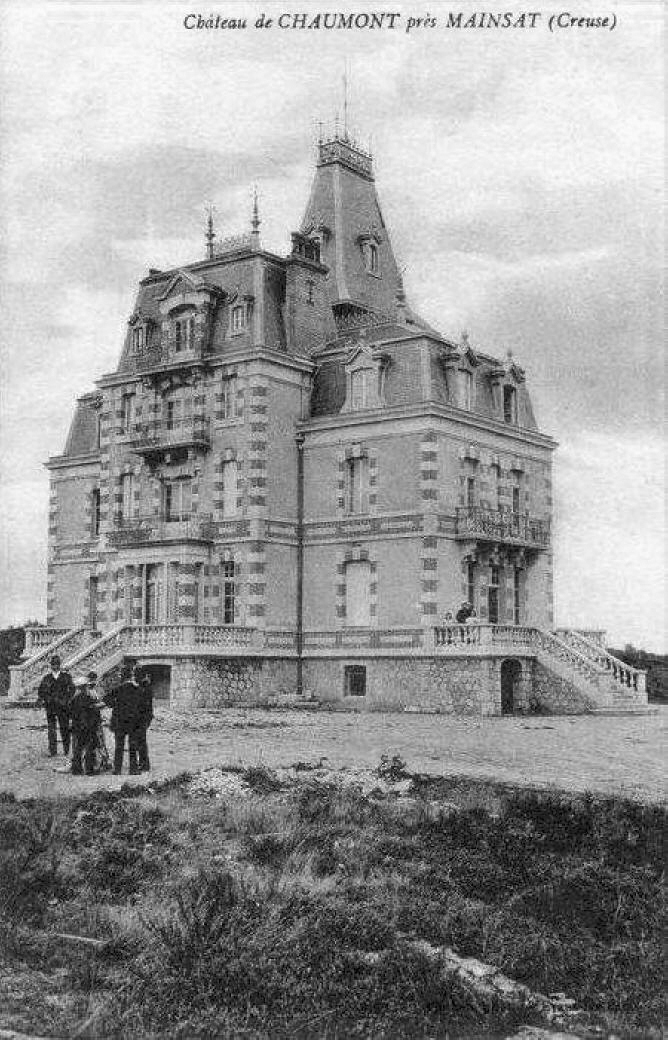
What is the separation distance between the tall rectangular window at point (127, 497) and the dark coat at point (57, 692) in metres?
17.6

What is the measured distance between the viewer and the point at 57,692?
20453 millimetres

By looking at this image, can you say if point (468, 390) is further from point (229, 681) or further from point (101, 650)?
point (101, 650)

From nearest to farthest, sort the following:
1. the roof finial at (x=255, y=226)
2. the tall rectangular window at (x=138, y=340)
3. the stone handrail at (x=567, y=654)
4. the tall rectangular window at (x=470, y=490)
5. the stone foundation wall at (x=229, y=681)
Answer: the stone handrail at (x=567, y=654) → the stone foundation wall at (x=229, y=681) → the tall rectangular window at (x=470, y=490) → the roof finial at (x=255, y=226) → the tall rectangular window at (x=138, y=340)

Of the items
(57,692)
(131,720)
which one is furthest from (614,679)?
(131,720)

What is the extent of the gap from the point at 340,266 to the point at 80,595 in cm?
1456

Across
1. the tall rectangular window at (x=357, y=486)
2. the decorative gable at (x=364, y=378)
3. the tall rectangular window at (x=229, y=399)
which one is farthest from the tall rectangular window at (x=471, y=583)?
the tall rectangular window at (x=229, y=399)

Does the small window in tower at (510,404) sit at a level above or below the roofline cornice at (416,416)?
above

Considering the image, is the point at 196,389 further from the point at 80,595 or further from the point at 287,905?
the point at 287,905

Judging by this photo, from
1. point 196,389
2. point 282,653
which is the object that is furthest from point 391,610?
point 196,389

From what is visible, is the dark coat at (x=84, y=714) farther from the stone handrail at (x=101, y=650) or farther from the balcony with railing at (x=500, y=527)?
the balcony with railing at (x=500, y=527)

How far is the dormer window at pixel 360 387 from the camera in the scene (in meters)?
35.4

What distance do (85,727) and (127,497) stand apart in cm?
2120

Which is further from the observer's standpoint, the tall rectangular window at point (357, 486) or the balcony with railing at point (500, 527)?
the tall rectangular window at point (357, 486)

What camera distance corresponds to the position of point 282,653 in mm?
35250
